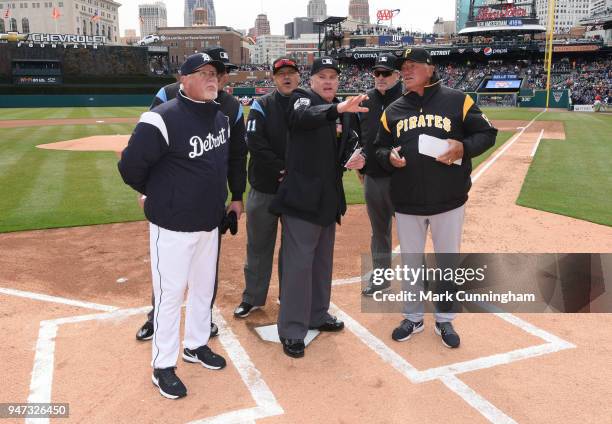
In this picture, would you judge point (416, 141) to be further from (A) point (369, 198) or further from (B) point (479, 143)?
(A) point (369, 198)

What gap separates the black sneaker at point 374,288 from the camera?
5152mm

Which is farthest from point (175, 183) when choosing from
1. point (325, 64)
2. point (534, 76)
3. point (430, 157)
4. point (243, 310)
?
point (534, 76)

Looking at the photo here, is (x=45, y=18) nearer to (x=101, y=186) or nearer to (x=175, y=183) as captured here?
(x=101, y=186)

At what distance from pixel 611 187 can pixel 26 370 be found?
1120cm

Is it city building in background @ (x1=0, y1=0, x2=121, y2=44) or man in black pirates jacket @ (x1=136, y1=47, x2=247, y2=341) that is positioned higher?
city building in background @ (x1=0, y1=0, x2=121, y2=44)

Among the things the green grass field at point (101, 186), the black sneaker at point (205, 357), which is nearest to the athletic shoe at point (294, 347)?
the black sneaker at point (205, 357)

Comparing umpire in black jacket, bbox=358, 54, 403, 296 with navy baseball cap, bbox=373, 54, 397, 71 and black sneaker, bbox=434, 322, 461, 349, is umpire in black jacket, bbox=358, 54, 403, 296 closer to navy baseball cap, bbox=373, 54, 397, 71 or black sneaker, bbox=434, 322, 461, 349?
navy baseball cap, bbox=373, 54, 397, 71

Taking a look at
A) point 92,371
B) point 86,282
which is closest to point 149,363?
point 92,371

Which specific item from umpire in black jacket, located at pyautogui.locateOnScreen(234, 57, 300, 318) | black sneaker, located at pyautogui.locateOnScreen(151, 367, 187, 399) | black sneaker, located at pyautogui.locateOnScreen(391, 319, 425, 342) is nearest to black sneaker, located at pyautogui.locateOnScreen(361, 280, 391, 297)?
black sneaker, located at pyautogui.locateOnScreen(391, 319, 425, 342)

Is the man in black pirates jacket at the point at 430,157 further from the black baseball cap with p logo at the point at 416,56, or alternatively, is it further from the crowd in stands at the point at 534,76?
the crowd in stands at the point at 534,76

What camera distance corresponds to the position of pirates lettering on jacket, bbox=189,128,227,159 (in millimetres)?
3416

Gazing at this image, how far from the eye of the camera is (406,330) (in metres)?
4.21

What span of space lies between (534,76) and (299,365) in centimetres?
6022

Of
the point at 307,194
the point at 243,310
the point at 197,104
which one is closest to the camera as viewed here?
the point at 197,104
